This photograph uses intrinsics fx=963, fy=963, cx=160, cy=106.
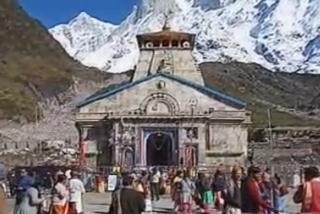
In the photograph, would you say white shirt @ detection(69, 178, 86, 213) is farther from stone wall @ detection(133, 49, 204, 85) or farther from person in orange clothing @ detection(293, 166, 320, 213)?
stone wall @ detection(133, 49, 204, 85)

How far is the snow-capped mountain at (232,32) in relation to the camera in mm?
123312

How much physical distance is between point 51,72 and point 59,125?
2768 centimetres

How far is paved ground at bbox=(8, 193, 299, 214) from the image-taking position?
15.2m

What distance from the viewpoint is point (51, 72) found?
249ft

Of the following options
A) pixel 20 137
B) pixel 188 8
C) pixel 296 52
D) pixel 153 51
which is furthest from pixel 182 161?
pixel 188 8

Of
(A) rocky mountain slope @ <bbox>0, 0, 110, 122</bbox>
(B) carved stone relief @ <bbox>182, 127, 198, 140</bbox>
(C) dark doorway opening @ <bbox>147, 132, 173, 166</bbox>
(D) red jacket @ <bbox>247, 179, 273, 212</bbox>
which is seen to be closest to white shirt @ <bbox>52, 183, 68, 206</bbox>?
(D) red jacket @ <bbox>247, 179, 273, 212</bbox>

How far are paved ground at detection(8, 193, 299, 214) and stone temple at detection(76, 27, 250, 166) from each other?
8.17 meters

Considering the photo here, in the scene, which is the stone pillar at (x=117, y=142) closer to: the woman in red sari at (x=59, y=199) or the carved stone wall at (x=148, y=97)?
the carved stone wall at (x=148, y=97)

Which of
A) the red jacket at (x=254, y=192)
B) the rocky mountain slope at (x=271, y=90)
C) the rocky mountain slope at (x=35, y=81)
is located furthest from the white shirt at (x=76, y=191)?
the rocky mountain slope at (x=271, y=90)

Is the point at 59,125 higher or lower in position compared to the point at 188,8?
lower

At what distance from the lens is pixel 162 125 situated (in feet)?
105

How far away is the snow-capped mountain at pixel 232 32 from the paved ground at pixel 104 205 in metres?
94.1

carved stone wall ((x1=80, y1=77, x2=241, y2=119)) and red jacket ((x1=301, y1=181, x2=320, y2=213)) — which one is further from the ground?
carved stone wall ((x1=80, y1=77, x2=241, y2=119))

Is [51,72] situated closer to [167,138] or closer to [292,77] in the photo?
[292,77]
